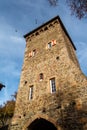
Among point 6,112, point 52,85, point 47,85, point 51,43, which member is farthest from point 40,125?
point 6,112

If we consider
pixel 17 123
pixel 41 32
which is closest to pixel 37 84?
pixel 17 123

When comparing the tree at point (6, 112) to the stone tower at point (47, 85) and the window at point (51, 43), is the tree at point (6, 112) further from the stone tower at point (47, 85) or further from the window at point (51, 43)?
the window at point (51, 43)

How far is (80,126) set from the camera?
8.96 m

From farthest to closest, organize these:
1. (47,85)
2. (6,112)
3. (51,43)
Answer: (6,112)
(51,43)
(47,85)

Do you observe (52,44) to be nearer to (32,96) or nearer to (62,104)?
(32,96)

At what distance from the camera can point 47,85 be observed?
40.7 feet

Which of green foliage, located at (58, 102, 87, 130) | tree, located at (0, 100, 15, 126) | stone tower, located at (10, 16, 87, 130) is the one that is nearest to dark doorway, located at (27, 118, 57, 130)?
stone tower, located at (10, 16, 87, 130)

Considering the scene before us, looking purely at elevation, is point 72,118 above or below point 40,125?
above

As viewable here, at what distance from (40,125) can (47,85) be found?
3.36 m

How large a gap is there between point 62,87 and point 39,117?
9.21 feet

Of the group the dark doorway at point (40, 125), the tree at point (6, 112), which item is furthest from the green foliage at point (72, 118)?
the tree at point (6, 112)

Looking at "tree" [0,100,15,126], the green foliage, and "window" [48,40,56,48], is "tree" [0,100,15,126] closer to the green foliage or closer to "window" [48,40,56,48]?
"window" [48,40,56,48]

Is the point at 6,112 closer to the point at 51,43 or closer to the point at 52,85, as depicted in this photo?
the point at 51,43

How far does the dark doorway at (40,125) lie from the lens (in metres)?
11.2
